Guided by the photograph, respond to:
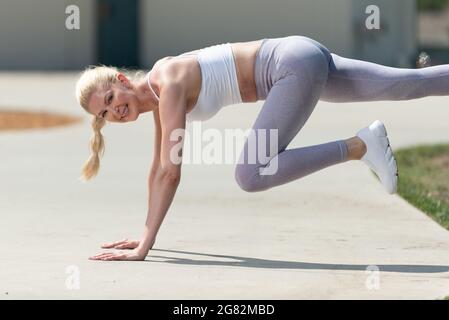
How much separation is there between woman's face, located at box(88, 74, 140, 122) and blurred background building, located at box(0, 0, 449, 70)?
64.6 feet

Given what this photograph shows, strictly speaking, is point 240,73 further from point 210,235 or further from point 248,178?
point 210,235

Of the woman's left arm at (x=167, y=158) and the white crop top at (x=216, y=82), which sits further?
the white crop top at (x=216, y=82)

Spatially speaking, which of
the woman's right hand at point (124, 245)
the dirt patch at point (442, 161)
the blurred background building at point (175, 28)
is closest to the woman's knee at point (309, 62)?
the woman's right hand at point (124, 245)

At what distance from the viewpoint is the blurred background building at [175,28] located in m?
25.9

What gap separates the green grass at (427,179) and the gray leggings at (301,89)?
5.23ft

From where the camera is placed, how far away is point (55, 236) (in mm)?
7168

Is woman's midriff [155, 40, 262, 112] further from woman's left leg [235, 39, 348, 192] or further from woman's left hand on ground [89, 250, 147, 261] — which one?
woman's left hand on ground [89, 250, 147, 261]

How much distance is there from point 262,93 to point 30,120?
9.53m

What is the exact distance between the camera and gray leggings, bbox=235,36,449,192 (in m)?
6.17

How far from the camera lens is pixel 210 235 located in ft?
23.9

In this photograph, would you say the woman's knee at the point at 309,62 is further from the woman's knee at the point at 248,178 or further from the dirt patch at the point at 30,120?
the dirt patch at the point at 30,120
